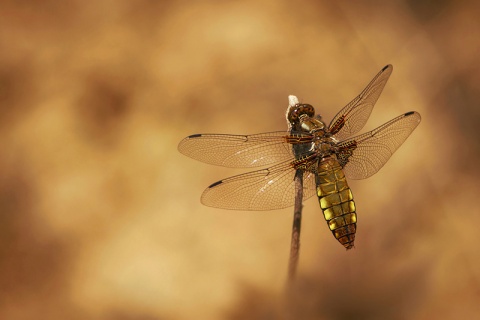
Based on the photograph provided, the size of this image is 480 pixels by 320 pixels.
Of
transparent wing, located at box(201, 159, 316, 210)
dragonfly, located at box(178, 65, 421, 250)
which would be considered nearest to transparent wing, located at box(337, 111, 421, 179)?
dragonfly, located at box(178, 65, 421, 250)

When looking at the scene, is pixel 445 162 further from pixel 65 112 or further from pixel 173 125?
pixel 65 112

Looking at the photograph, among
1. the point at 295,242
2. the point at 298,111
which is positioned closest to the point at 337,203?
the point at 295,242

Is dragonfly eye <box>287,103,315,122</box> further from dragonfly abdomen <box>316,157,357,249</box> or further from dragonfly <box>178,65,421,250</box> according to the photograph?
dragonfly abdomen <box>316,157,357,249</box>

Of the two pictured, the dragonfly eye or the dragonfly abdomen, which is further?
the dragonfly eye

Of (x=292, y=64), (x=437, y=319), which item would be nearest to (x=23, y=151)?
(x=292, y=64)

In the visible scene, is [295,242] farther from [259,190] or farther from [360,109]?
[360,109]
